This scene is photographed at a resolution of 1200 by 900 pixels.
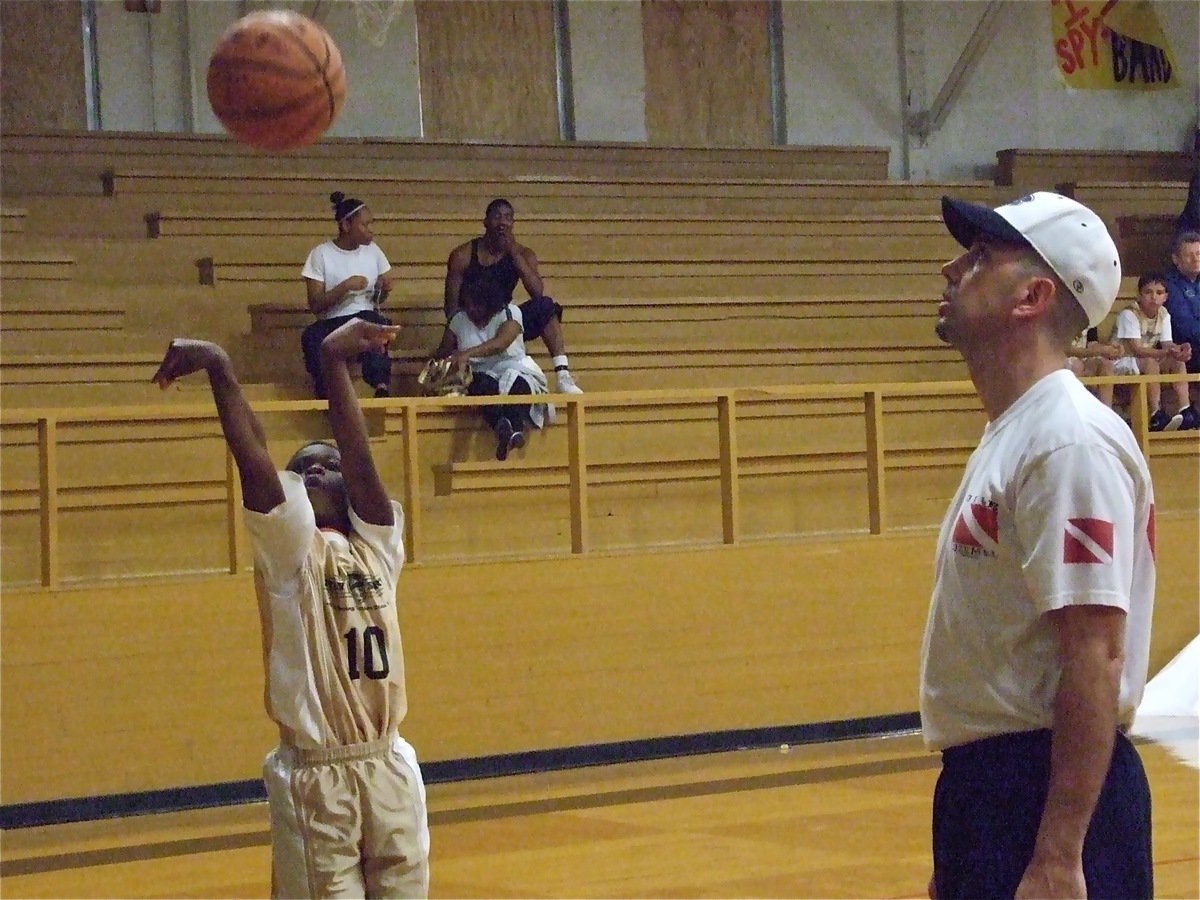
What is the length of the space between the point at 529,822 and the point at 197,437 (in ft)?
11.0

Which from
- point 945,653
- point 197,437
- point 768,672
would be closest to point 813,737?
point 768,672

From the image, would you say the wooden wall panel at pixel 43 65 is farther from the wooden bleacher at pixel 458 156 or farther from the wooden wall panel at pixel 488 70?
the wooden wall panel at pixel 488 70

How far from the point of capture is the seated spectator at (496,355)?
9.68m

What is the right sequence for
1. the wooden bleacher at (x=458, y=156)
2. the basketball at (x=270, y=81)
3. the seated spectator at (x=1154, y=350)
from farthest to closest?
the wooden bleacher at (x=458, y=156) → the seated spectator at (x=1154, y=350) → the basketball at (x=270, y=81)

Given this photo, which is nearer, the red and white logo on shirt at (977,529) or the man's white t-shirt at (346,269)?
the red and white logo on shirt at (977,529)

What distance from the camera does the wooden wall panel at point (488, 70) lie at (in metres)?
14.6

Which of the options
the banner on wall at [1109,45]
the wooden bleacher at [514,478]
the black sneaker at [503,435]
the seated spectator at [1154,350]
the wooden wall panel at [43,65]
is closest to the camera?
the wooden bleacher at [514,478]

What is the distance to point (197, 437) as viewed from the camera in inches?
368

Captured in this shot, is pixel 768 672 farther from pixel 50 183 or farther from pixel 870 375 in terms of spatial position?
pixel 50 183

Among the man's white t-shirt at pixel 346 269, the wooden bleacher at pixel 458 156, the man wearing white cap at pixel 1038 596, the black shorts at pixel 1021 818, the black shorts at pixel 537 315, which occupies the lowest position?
the black shorts at pixel 1021 818

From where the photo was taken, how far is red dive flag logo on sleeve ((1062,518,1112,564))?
7.41 feet

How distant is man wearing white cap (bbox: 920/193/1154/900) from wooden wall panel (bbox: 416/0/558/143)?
12176 millimetres

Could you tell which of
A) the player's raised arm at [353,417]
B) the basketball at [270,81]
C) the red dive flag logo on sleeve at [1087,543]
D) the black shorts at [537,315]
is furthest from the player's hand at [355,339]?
the black shorts at [537,315]

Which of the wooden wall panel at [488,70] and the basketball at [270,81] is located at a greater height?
the wooden wall panel at [488,70]
